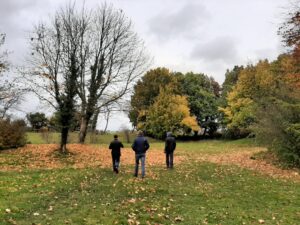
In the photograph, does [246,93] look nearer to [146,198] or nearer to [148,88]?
[148,88]

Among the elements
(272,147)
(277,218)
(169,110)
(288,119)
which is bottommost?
(277,218)

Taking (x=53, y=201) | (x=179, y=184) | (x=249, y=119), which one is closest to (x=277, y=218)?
(x=179, y=184)

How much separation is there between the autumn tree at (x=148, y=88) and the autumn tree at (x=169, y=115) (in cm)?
478

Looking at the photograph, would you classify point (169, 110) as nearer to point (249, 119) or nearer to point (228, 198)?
point (249, 119)

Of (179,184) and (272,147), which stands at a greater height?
(272,147)

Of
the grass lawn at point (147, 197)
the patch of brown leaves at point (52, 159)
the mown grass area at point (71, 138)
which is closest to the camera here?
the grass lawn at point (147, 197)

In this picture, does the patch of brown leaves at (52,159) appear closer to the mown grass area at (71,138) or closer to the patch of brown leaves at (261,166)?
the patch of brown leaves at (261,166)

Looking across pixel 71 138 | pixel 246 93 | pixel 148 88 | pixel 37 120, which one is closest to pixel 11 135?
pixel 71 138

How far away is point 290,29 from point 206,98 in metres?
47.5

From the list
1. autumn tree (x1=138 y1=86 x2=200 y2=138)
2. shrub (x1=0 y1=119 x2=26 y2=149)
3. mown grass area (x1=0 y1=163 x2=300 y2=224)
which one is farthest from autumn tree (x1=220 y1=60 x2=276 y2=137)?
mown grass area (x1=0 y1=163 x2=300 y2=224)

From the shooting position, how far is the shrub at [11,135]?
31312 mm

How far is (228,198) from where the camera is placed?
15.1 m

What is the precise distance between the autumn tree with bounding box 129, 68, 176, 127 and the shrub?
36.5 metres

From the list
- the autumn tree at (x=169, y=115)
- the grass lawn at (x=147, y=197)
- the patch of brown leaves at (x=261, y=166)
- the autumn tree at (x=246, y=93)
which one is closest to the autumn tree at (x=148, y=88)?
Answer: the autumn tree at (x=169, y=115)
